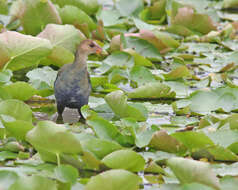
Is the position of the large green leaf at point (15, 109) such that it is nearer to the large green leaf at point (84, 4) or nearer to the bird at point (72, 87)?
the bird at point (72, 87)

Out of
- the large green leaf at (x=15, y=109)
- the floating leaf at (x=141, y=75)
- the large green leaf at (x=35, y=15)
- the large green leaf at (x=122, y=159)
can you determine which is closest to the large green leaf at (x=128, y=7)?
the large green leaf at (x=35, y=15)

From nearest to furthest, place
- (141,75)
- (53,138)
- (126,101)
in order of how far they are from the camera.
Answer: (53,138) → (126,101) → (141,75)

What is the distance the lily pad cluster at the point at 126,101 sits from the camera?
11.1ft

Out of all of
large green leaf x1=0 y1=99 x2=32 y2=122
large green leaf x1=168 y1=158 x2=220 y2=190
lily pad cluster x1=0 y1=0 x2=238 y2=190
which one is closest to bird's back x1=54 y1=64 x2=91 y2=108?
lily pad cluster x1=0 y1=0 x2=238 y2=190

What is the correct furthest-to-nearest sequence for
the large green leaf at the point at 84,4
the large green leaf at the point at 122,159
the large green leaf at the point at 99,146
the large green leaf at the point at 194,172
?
the large green leaf at the point at 84,4, the large green leaf at the point at 99,146, the large green leaf at the point at 122,159, the large green leaf at the point at 194,172

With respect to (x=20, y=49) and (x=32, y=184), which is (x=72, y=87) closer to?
(x=20, y=49)

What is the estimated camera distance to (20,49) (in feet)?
16.7

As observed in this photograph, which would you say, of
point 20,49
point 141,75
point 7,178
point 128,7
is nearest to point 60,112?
point 20,49

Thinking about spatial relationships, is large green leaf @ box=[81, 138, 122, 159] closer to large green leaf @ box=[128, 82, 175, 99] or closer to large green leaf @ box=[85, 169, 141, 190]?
large green leaf @ box=[85, 169, 141, 190]

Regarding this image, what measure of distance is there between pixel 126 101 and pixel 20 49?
1.11 m

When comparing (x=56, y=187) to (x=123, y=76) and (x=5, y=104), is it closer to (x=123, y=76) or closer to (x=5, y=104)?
(x=5, y=104)

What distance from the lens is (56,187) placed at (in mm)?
3143

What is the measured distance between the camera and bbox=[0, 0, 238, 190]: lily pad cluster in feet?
11.1

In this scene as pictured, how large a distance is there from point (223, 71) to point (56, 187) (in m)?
3.50
